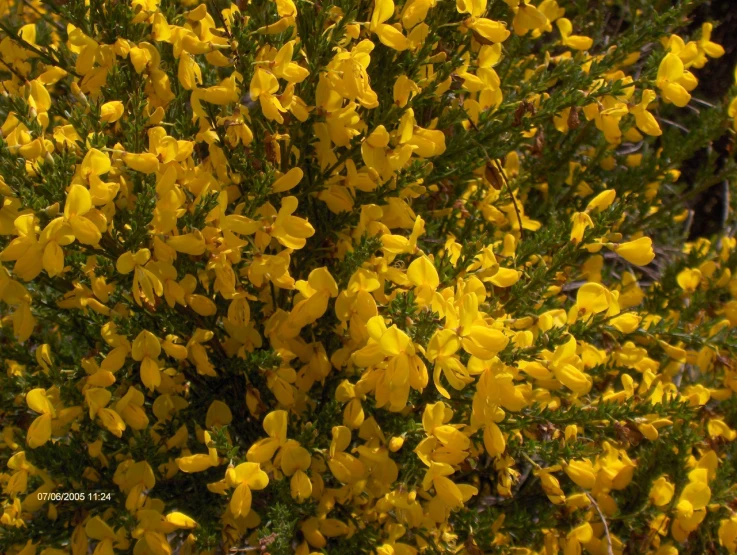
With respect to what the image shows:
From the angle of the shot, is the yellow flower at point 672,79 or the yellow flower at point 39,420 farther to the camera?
the yellow flower at point 672,79

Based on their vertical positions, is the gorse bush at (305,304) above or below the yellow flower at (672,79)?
below

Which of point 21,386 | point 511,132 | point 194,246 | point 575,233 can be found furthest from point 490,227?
point 21,386

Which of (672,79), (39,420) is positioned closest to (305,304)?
(39,420)

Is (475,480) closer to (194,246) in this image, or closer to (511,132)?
(511,132)

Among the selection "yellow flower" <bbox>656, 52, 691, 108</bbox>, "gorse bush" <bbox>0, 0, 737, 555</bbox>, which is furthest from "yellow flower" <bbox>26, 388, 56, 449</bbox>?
"yellow flower" <bbox>656, 52, 691, 108</bbox>

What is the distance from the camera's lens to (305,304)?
123 centimetres

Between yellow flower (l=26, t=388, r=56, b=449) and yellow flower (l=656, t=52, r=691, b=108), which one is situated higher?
yellow flower (l=656, t=52, r=691, b=108)

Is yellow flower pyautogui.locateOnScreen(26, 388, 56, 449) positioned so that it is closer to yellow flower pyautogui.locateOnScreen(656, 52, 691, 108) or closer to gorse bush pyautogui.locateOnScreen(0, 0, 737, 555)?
gorse bush pyautogui.locateOnScreen(0, 0, 737, 555)

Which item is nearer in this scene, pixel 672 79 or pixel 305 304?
pixel 305 304

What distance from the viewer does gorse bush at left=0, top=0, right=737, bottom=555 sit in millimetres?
1184

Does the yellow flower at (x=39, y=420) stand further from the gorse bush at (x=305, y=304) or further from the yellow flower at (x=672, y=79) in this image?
the yellow flower at (x=672, y=79)

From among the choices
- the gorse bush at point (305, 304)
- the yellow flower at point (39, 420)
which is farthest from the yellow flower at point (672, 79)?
the yellow flower at point (39, 420)

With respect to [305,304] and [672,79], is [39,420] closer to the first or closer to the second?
[305,304]

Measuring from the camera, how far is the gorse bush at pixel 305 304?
1.18 metres
